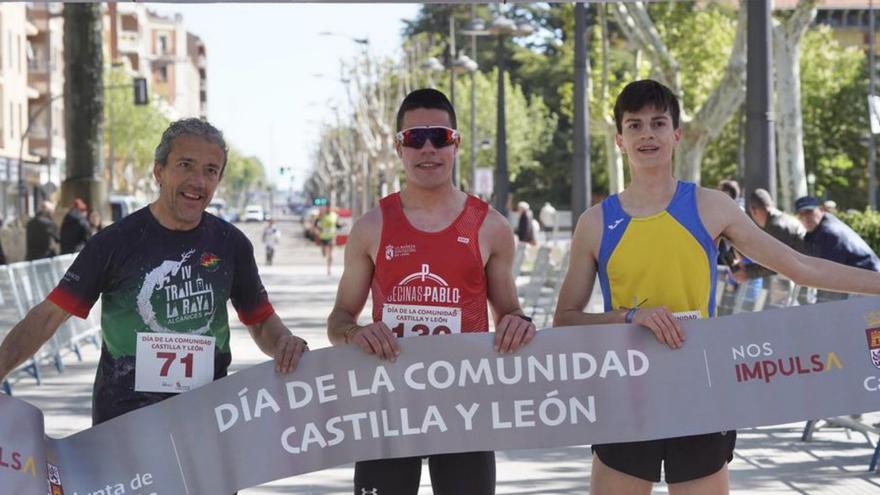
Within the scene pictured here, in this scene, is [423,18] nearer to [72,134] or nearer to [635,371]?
[72,134]

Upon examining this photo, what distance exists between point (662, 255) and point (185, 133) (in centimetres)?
156

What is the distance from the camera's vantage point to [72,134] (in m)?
28.5

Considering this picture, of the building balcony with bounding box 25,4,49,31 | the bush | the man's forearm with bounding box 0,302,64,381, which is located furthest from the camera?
the building balcony with bounding box 25,4,49,31

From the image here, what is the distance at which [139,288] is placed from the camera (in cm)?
522

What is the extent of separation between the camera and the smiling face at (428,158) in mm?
5301

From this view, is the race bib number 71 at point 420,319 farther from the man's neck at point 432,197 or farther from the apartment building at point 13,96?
the apartment building at point 13,96

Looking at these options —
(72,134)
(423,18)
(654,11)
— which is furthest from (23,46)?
(72,134)

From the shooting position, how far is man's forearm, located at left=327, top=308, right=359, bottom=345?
5375mm

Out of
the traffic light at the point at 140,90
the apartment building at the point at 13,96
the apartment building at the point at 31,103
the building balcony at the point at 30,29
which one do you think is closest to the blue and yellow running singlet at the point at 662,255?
the traffic light at the point at 140,90

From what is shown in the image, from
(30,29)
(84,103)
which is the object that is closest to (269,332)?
(84,103)

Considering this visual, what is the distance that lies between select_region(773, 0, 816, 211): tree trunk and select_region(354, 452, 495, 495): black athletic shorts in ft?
78.1

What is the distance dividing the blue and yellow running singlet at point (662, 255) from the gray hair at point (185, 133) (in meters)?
1.27

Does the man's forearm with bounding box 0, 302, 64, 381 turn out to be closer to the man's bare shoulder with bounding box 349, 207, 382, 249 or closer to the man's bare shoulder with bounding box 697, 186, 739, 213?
the man's bare shoulder with bounding box 349, 207, 382, 249

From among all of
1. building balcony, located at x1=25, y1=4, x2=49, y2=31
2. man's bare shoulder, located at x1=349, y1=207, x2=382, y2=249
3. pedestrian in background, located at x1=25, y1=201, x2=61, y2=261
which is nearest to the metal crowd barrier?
pedestrian in background, located at x1=25, y1=201, x2=61, y2=261
